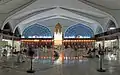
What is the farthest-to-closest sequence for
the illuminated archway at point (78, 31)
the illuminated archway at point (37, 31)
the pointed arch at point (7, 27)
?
the illuminated archway at point (37, 31) < the illuminated archway at point (78, 31) < the pointed arch at point (7, 27)

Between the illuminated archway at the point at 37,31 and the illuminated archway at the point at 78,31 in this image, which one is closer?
the illuminated archway at the point at 78,31

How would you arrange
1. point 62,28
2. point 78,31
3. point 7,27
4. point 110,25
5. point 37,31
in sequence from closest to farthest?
point 110,25, point 7,27, point 62,28, point 78,31, point 37,31

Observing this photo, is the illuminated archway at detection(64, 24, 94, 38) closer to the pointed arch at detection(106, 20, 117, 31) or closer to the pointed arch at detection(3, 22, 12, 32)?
the pointed arch at detection(106, 20, 117, 31)

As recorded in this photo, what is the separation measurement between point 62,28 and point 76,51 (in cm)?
983

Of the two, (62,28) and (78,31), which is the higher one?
(62,28)

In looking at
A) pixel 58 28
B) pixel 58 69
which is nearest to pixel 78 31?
pixel 58 28

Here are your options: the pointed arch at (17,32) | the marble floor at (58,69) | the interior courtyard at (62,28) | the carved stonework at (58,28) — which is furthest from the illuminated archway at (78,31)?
the marble floor at (58,69)

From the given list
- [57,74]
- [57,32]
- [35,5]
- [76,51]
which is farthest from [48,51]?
[57,74]

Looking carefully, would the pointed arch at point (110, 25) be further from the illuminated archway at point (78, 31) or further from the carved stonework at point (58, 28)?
the carved stonework at point (58, 28)

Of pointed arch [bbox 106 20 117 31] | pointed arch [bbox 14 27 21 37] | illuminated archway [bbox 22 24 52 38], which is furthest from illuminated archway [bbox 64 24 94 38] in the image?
pointed arch [bbox 14 27 21 37]

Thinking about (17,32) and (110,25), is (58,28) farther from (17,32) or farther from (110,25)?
(110,25)

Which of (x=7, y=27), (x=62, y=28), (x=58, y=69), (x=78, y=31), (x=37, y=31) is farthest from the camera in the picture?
(x=37, y=31)

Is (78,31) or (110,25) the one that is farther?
(78,31)

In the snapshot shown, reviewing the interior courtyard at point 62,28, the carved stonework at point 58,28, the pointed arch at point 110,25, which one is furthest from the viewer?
the carved stonework at point 58,28
